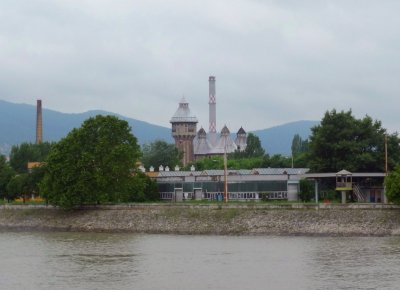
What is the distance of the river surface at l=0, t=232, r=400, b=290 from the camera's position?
4850 centimetres

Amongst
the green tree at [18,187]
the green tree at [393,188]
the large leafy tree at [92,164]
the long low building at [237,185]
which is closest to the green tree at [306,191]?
the long low building at [237,185]

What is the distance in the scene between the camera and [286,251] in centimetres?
6519

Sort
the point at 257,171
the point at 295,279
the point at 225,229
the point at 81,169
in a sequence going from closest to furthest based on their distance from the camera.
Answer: the point at 295,279
the point at 225,229
the point at 81,169
the point at 257,171

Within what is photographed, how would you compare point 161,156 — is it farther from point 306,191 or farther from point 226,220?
point 226,220

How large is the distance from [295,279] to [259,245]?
20858mm

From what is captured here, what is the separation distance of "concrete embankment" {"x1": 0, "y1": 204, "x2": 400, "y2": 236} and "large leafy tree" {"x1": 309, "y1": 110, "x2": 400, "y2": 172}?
21982mm

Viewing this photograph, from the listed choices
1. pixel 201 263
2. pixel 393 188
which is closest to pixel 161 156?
pixel 393 188

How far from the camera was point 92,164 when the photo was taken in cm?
10031

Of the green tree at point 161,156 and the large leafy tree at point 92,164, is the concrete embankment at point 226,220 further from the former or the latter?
the green tree at point 161,156

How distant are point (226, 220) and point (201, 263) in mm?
29422

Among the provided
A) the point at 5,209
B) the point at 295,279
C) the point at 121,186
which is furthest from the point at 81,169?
the point at 295,279

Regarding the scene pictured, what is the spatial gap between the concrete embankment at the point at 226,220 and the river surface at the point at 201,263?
406 centimetres

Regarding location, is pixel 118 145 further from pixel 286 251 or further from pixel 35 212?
pixel 286 251

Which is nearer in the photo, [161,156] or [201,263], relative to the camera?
[201,263]
